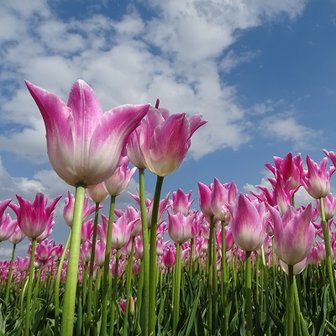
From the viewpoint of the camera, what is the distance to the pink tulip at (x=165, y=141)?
4.97 feet

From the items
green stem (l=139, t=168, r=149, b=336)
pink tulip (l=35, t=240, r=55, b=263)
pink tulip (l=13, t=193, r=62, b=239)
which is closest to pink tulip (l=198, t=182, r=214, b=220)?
pink tulip (l=13, t=193, r=62, b=239)

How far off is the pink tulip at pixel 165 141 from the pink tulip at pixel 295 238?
26.8 inches

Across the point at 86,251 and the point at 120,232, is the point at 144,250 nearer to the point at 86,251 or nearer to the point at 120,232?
the point at 120,232

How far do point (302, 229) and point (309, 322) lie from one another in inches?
81.9

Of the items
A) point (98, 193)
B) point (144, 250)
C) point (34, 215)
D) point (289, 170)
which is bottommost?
point (144, 250)

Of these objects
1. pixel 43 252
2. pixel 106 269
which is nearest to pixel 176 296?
pixel 106 269

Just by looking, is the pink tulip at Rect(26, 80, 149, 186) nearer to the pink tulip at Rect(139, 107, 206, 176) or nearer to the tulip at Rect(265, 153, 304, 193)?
the pink tulip at Rect(139, 107, 206, 176)

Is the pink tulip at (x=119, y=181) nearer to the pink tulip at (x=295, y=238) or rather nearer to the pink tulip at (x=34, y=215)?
the pink tulip at (x=34, y=215)

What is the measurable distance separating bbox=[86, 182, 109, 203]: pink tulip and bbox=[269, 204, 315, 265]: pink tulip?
1090 millimetres

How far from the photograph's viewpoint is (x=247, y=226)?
89.6 inches

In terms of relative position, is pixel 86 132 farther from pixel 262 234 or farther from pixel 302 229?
pixel 262 234

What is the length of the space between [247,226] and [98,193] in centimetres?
91

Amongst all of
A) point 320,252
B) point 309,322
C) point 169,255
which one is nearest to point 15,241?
point 169,255

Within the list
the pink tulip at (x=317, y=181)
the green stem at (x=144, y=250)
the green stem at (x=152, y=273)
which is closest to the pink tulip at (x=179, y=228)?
the pink tulip at (x=317, y=181)
